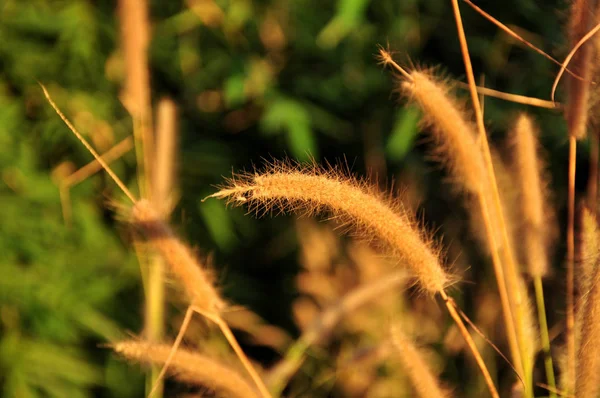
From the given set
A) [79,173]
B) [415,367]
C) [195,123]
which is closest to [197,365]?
[415,367]

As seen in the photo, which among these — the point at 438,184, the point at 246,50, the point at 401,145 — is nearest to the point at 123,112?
the point at 246,50

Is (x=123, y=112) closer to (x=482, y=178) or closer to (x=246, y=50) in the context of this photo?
(x=246, y=50)

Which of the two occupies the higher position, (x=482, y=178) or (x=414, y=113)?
(x=482, y=178)

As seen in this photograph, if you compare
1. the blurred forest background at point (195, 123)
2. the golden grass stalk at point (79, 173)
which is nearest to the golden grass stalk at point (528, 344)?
the golden grass stalk at point (79, 173)

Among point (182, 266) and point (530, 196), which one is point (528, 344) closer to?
point (530, 196)

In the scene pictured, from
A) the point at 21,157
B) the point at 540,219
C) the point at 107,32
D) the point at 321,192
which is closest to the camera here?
the point at 321,192

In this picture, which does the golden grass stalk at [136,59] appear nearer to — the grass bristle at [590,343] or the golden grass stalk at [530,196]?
the golden grass stalk at [530,196]

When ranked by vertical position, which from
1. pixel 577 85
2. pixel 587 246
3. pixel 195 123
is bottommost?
pixel 195 123
